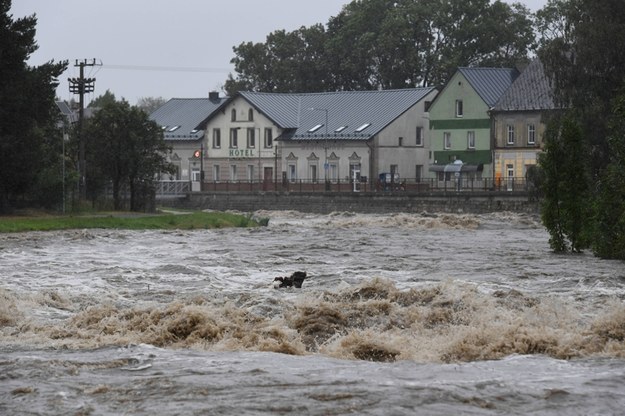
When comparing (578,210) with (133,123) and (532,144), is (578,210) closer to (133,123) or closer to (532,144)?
(133,123)

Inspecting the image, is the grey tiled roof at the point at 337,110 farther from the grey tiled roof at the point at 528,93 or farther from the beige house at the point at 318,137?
the grey tiled roof at the point at 528,93

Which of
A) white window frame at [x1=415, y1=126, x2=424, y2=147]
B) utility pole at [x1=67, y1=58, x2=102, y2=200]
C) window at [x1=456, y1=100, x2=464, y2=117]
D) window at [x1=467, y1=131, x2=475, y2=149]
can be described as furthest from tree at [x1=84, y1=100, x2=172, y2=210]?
white window frame at [x1=415, y1=126, x2=424, y2=147]

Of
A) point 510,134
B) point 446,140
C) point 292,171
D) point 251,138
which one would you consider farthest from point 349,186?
point 251,138

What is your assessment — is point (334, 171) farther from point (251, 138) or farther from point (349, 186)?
point (251, 138)

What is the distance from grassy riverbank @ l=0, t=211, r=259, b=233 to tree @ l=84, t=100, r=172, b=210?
6473mm

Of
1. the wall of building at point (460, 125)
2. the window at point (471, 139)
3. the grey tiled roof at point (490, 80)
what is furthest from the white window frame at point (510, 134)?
the window at point (471, 139)

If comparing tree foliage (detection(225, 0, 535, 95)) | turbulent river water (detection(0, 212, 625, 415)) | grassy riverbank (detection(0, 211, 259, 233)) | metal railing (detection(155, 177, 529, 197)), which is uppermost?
tree foliage (detection(225, 0, 535, 95))

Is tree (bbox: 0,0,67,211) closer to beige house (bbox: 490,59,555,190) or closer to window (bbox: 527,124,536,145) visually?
beige house (bbox: 490,59,555,190)

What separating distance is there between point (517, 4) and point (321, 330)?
343 ft

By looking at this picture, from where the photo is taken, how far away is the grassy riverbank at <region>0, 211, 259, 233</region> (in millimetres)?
51906

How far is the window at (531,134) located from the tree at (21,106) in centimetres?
4247

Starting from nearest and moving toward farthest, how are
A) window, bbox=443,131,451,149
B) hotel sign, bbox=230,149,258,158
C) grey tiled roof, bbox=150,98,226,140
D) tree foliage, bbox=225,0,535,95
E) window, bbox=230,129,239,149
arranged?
window, bbox=443,131,451,149, hotel sign, bbox=230,149,258,158, window, bbox=230,129,239,149, grey tiled roof, bbox=150,98,226,140, tree foliage, bbox=225,0,535,95

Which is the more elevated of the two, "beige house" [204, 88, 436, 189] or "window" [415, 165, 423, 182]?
"beige house" [204, 88, 436, 189]

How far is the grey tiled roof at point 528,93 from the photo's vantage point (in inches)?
3669
